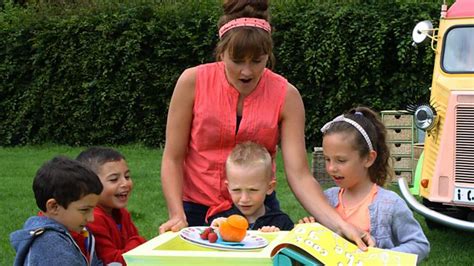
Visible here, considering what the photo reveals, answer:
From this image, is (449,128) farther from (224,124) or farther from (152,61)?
(152,61)

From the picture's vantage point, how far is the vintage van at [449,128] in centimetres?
676

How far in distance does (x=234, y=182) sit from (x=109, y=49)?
10901mm

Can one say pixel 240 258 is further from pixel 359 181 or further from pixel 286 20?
pixel 286 20

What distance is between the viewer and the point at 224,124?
135 inches

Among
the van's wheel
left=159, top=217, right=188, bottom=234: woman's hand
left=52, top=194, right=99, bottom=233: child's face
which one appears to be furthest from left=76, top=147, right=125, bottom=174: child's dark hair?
the van's wheel

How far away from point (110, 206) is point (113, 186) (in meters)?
0.09

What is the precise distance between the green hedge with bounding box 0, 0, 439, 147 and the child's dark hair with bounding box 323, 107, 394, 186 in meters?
8.56

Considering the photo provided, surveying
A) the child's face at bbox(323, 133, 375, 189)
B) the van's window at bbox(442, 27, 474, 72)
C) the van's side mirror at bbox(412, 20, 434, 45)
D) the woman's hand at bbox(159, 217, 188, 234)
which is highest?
the van's side mirror at bbox(412, 20, 434, 45)

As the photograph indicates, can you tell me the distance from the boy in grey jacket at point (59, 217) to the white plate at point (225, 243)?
0.47 meters

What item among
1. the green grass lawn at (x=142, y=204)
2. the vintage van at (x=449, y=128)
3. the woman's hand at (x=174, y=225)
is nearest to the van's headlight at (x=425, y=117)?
the vintage van at (x=449, y=128)

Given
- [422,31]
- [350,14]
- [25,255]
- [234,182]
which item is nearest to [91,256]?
[25,255]

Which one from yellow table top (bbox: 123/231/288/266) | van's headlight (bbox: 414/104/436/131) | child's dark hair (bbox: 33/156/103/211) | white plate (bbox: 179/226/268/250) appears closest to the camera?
yellow table top (bbox: 123/231/288/266)

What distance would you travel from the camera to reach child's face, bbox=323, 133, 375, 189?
3.25 meters

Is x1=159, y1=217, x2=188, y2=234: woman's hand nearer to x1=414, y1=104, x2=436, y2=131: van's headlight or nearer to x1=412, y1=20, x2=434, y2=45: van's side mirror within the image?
x1=414, y1=104, x2=436, y2=131: van's headlight
